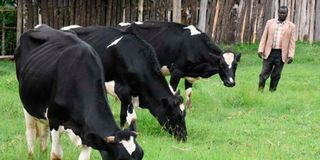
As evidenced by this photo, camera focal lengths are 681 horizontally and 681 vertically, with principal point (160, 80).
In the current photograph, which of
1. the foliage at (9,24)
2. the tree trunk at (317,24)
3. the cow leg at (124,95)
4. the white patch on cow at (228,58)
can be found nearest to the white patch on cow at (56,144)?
the cow leg at (124,95)

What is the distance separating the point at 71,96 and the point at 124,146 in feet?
3.07

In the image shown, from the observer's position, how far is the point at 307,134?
397 inches

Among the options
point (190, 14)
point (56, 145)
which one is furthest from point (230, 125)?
point (190, 14)

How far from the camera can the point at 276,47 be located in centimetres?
1402

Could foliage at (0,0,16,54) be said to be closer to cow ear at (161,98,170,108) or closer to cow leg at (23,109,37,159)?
cow ear at (161,98,170,108)

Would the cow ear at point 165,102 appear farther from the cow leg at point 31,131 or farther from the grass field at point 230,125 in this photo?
the cow leg at point 31,131

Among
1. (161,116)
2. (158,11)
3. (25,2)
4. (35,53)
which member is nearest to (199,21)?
(158,11)

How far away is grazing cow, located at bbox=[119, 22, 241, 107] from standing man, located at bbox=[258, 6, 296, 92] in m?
1.96

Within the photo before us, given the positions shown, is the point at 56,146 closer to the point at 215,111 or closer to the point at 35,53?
the point at 35,53

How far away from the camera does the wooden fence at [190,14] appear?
1706 centimetres

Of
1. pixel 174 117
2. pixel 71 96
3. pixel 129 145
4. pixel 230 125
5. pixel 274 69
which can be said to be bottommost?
pixel 230 125

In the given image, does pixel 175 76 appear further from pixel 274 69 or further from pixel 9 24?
pixel 9 24

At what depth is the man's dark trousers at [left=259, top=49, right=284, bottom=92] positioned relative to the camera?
553 inches

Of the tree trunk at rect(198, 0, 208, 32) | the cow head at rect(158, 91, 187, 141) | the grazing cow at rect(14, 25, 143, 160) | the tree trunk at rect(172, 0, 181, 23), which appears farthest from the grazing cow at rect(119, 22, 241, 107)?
the tree trunk at rect(198, 0, 208, 32)
